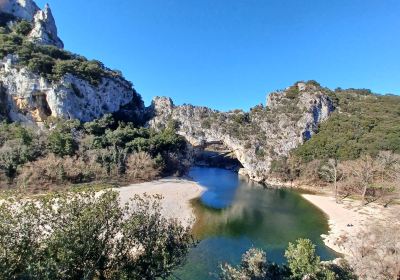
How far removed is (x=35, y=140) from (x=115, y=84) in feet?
116

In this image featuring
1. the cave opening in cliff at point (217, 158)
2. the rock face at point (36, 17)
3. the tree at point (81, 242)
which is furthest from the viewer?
the cave opening in cliff at point (217, 158)

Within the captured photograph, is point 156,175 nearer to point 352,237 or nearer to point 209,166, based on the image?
point 352,237

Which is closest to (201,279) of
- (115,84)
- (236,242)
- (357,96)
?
(236,242)

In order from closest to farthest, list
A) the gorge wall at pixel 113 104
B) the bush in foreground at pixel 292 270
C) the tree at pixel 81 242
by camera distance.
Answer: the tree at pixel 81 242
the bush in foreground at pixel 292 270
the gorge wall at pixel 113 104

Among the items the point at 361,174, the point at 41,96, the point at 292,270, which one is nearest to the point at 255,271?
the point at 292,270

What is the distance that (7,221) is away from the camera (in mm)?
9891

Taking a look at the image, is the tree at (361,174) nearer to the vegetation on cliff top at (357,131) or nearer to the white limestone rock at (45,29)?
the vegetation on cliff top at (357,131)

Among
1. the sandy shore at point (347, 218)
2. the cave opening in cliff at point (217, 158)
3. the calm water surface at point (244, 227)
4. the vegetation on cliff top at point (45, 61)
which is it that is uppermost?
the vegetation on cliff top at point (45, 61)

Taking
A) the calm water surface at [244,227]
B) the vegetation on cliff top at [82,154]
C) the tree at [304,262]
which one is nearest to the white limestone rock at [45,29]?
the vegetation on cliff top at [82,154]

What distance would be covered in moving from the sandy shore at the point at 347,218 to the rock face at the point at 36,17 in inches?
2993

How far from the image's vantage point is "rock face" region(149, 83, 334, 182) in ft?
247

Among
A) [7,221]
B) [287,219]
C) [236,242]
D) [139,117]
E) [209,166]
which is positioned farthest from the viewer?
[209,166]

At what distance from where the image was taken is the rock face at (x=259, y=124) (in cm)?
7538

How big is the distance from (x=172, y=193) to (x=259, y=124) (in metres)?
44.8
